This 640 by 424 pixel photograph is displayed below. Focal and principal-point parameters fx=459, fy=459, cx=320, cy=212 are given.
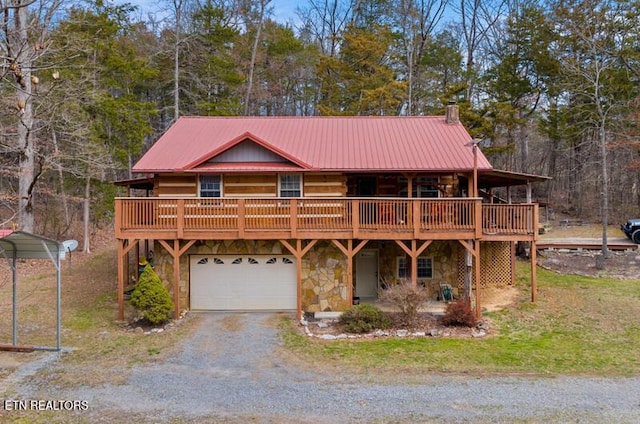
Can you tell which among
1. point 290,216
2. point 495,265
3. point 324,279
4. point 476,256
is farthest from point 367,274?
point 495,265

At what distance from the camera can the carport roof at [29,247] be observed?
419 inches

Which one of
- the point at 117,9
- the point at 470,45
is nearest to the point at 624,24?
the point at 470,45

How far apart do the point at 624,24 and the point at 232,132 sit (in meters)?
23.2

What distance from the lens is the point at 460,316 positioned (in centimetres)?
1332

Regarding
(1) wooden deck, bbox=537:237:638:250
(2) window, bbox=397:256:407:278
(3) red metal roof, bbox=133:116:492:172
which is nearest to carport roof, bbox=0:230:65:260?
(3) red metal roof, bbox=133:116:492:172

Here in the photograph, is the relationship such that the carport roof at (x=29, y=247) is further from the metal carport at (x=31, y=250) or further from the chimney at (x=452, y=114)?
the chimney at (x=452, y=114)

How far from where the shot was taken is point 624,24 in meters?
25.9

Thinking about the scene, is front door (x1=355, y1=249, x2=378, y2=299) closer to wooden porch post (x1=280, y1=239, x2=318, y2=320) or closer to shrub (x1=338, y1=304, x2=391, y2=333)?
wooden porch post (x1=280, y1=239, x2=318, y2=320)

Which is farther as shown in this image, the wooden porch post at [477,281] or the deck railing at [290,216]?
the deck railing at [290,216]

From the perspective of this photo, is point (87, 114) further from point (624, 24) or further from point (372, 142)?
point (624, 24)

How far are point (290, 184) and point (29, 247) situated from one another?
7.89 meters

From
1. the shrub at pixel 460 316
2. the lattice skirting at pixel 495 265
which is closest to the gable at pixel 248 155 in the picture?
the shrub at pixel 460 316

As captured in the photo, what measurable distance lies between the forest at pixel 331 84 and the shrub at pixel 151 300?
29.4 ft

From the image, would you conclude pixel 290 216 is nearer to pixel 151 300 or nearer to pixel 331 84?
pixel 151 300
